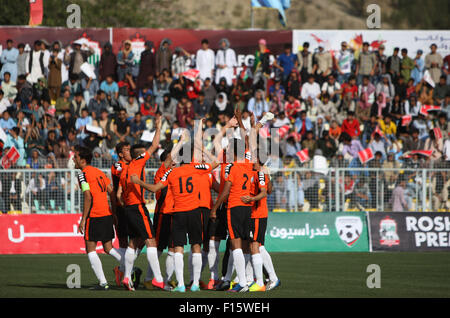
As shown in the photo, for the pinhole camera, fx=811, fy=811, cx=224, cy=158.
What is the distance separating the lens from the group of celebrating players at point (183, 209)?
1341 centimetres

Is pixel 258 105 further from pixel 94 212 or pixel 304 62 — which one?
pixel 94 212

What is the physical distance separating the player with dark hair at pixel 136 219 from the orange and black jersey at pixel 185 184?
0.57 m

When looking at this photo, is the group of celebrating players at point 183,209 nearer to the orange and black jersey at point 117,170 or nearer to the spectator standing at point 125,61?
the orange and black jersey at point 117,170

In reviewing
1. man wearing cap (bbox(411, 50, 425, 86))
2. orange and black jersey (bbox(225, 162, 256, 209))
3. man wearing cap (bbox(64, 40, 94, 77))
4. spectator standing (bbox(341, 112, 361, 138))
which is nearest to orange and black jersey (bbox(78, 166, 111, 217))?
orange and black jersey (bbox(225, 162, 256, 209))

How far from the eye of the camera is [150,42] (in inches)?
1227

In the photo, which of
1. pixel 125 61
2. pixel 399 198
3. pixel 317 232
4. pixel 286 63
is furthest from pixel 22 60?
pixel 399 198

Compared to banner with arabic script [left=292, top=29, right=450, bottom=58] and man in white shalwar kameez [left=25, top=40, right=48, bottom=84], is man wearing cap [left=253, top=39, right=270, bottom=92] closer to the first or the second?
banner with arabic script [left=292, top=29, right=450, bottom=58]

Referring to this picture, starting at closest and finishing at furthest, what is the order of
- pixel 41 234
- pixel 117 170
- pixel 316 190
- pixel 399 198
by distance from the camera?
pixel 117 170 < pixel 41 234 < pixel 316 190 < pixel 399 198

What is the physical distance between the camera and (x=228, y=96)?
30.2 meters

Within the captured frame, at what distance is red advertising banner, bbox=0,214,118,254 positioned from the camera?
75.7 feet

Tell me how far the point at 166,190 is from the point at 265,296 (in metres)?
2.89

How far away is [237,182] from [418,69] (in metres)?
19.8
